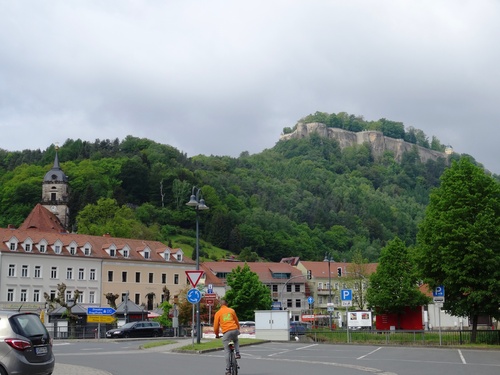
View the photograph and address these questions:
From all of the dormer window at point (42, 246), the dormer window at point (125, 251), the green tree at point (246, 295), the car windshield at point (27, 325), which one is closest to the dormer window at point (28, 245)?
the dormer window at point (42, 246)

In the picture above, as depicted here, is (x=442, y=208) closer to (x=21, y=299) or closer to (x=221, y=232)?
(x=21, y=299)

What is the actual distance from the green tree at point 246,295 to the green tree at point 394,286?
51.7 ft

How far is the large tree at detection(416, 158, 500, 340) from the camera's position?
1443 inches

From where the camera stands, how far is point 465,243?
1458 inches

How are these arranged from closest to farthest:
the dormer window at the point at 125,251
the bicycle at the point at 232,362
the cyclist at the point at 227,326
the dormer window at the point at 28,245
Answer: the bicycle at the point at 232,362 → the cyclist at the point at 227,326 → the dormer window at the point at 28,245 → the dormer window at the point at 125,251

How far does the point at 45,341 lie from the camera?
47.9 ft

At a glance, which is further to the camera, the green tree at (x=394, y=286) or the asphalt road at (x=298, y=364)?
the green tree at (x=394, y=286)

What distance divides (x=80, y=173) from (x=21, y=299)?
81.2 m

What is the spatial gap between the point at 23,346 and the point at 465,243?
27.9 metres

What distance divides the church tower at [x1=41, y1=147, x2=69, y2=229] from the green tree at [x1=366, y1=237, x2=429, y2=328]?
267 ft

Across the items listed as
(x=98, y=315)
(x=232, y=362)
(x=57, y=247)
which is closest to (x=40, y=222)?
(x=57, y=247)

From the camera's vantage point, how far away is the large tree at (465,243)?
1443 inches

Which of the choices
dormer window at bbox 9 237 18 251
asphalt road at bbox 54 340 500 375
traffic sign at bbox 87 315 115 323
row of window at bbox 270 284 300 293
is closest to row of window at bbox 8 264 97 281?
dormer window at bbox 9 237 18 251

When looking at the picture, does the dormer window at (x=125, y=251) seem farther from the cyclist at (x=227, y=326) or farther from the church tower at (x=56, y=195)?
the cyclist at (x=227, y=326)
